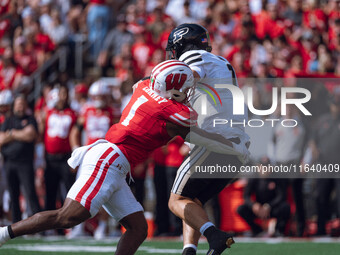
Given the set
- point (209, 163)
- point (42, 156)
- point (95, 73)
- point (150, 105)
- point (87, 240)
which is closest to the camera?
point (150, 105)

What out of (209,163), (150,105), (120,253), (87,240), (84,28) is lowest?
(87,240)

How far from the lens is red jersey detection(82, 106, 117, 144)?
32.4 ft

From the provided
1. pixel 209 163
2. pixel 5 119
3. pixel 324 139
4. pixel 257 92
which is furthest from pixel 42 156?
pixel 209 163

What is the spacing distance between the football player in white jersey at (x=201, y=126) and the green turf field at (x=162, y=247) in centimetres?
189

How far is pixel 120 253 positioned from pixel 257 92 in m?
5.21

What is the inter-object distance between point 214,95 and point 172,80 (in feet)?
2.18

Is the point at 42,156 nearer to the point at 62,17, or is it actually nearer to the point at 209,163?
the point at 62,17

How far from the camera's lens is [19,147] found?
9.86 meters

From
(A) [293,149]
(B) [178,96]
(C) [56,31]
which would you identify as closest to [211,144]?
(B) [178,96]

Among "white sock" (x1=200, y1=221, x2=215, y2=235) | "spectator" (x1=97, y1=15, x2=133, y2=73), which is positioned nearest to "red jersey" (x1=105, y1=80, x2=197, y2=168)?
"white sock" (x1=200, y1=221, x2=215, y2=235)

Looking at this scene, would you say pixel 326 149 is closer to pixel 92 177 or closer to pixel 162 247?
pixel 162 247

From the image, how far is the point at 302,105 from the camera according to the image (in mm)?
10039

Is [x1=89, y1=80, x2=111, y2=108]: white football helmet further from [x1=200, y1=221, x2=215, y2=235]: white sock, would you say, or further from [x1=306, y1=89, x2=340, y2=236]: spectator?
[x1=200, y1=221, x2=215, y2=235]: white sock

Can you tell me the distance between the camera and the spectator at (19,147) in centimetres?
982
